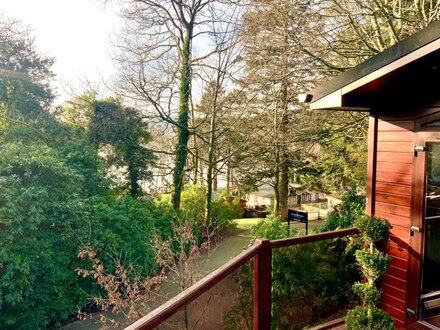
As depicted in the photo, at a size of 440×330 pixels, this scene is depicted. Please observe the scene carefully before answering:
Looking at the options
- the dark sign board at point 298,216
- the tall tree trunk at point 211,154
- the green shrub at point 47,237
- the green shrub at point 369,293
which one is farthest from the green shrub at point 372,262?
the tall tree trunk at point 211,154

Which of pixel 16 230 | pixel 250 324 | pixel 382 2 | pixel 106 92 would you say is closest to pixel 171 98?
pixel 106 92

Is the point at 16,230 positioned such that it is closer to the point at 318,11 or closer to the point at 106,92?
the point at 106,92

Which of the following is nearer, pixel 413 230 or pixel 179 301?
pixel 179 301

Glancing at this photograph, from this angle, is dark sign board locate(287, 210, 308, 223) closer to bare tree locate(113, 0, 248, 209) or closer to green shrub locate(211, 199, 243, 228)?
bare tree locate(113, 0, 248, 209)

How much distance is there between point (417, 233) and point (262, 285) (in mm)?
1870

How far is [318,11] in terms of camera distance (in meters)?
6.40

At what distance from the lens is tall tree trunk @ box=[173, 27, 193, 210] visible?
443 inches

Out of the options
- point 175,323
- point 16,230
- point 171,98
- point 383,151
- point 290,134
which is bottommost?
point 16,230

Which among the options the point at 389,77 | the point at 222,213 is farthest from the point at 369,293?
the point at 222,213

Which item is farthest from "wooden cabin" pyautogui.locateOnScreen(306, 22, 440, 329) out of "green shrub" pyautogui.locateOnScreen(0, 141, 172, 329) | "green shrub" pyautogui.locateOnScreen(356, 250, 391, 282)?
"green shrub" pyautogui.locateOnScreen(0, 141, 172, 329)

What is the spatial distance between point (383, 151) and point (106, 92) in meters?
9.61

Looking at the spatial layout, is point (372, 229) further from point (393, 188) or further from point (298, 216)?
point (298, 216)

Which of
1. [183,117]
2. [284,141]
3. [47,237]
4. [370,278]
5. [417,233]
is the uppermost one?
[183,117]

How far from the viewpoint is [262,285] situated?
252cm
